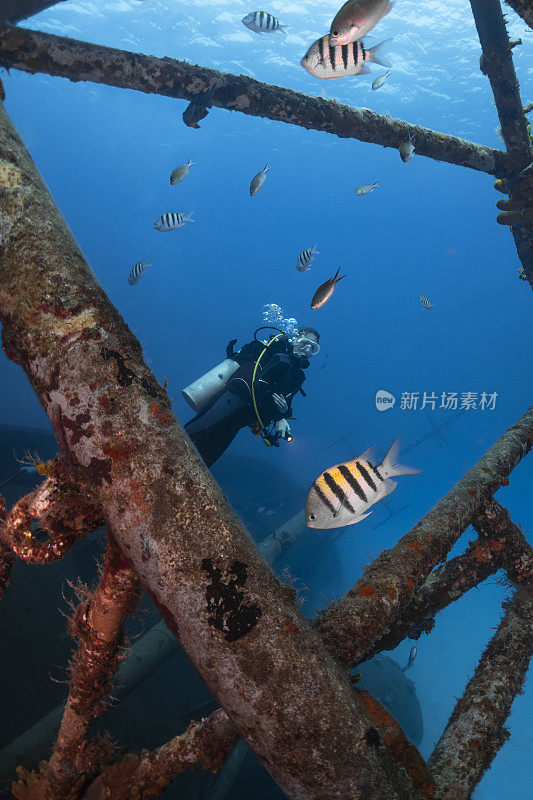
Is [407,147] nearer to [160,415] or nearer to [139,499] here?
[160,415]

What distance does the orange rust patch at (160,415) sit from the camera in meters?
1.26

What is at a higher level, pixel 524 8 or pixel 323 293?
pixel 524 8

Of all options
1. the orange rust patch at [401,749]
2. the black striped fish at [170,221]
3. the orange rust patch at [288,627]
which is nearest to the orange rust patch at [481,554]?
the orange rust patch at [401,749]

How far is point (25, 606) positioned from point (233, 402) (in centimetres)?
428

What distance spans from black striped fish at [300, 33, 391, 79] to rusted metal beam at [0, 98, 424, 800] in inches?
137

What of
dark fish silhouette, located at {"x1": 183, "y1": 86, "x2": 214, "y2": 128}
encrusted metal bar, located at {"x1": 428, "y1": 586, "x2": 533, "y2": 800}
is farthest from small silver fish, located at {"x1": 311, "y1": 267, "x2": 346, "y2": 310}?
encrusted metal bar, located at {"x1": 428, "y1": 586, "x2": 533, "y2": 800}

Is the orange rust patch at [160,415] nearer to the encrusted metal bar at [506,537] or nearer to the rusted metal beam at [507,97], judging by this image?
the encrusted metal bar at [506,537]

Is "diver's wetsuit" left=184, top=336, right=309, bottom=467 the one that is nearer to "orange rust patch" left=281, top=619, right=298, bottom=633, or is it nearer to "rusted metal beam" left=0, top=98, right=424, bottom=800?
"rusted metal beam" left=0, top=98, right=424, bottom=800

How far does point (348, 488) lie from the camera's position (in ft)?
7.87

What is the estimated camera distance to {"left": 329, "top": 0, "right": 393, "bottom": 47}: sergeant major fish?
2.79 metres

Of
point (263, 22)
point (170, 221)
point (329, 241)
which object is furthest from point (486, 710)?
point (329, 241)

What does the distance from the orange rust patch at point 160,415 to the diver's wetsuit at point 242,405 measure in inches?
169

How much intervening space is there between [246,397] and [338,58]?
156 inches

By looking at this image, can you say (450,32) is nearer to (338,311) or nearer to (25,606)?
(25,606)
